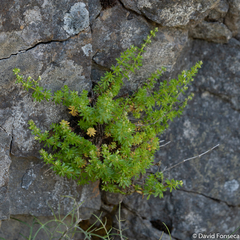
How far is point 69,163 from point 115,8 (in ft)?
4.50

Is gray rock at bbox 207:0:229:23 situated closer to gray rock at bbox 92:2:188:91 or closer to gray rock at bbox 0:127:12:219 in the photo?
gray rock at bbox 92:2:188:91

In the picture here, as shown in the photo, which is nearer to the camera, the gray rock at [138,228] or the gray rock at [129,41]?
the gray rock at [129,41]

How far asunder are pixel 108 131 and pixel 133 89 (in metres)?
0.55

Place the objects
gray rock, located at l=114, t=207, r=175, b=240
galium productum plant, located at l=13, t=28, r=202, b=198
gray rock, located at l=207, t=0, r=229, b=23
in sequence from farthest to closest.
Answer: gray rock, located at l=114, t=207, r=175, b=240
gray rock, located at l=207, t=0, r=229, b=23
galium productum plant, located at l=13, t=28, r=202, b=198

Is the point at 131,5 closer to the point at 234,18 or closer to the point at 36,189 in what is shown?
the point at 234,18

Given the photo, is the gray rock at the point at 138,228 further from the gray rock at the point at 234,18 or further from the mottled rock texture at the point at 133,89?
the gray rock at the point at 234,18

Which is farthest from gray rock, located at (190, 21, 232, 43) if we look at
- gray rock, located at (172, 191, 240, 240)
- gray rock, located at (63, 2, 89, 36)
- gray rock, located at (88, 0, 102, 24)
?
gray rock, located at (172, 191, 240, 240)

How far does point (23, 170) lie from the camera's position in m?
2.25

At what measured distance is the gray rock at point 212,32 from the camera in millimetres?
2625

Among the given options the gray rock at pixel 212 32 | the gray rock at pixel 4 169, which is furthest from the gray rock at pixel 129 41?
the gray rock at pixel 4 169

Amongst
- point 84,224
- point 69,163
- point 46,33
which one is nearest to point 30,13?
point 46,33

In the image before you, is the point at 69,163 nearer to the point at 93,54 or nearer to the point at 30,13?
the point at 93,54

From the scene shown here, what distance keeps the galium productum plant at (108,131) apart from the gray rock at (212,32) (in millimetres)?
640

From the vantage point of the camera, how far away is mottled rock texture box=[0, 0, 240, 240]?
205 cm
